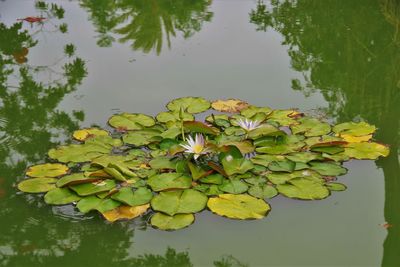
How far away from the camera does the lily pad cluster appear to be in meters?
2.09

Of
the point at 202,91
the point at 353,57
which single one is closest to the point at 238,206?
the point at 202,91

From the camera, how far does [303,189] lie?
2189mm

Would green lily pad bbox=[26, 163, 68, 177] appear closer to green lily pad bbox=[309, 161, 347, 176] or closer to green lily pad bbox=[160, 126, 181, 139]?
green lily pad bbox=[160, 126, 181, 139]

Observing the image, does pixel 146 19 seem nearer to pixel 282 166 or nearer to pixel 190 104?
pixel 190 104

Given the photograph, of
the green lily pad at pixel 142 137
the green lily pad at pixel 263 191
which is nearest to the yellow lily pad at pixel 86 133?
the green lily pad at pixel 142 137

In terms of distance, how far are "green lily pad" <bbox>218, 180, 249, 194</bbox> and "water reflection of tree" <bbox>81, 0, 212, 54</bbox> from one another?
5.16 ft

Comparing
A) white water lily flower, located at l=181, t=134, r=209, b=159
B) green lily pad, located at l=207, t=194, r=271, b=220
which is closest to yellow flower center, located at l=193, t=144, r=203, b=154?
white water lily flower, located at l=181, t=134, r=209, b=159

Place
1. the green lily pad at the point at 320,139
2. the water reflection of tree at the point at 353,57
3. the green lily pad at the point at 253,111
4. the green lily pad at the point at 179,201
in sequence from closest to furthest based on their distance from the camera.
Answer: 1. the green lily pad at the point at 179,201
2. the green lily pad at the point at 320,139
3. the water reflection of tree at the point at 353,57
4. the green lily pad at the point at 253,111

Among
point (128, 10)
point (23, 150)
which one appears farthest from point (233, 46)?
point (23, 150)

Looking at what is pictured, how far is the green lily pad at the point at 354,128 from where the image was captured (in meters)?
2.57

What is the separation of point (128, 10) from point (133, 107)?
1508mm

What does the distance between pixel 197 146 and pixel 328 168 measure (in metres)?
0.58

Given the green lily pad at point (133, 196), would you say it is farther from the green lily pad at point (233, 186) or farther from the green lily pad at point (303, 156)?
the green lily pad at point (303, 156)

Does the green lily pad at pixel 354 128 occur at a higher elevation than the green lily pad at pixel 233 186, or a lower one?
higher
